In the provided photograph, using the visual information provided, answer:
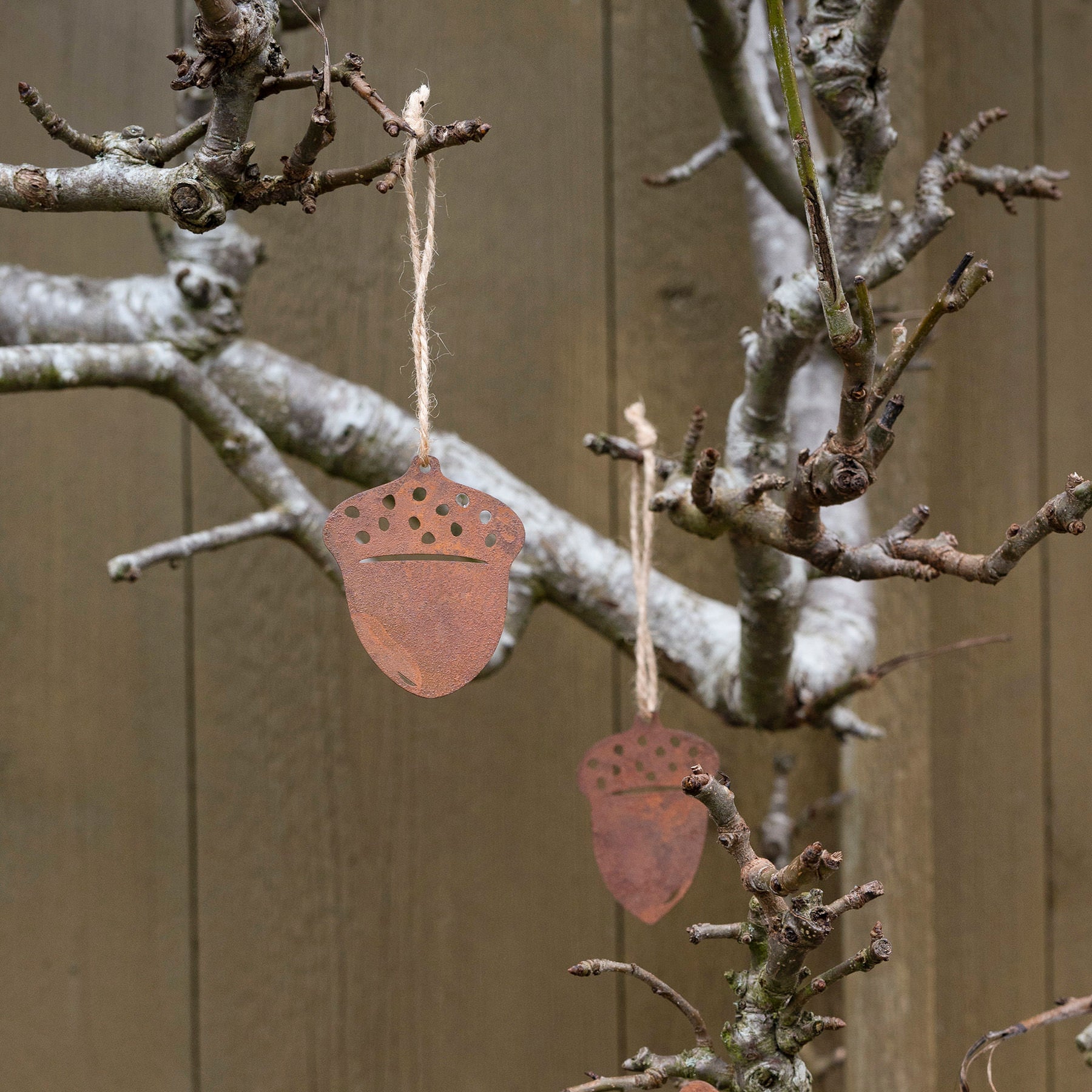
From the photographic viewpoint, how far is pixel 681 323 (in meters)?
1.01

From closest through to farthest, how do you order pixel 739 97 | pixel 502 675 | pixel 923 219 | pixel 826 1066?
pixel 923 219, pixel 739 97, pixel 826 1066, pixel 502 675

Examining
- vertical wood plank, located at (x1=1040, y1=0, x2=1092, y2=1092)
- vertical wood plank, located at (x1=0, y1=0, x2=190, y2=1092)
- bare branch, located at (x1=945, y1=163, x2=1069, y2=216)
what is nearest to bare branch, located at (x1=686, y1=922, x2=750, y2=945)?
bare branch, located at (x1=945, y1=163, x2=1069, y2=216)

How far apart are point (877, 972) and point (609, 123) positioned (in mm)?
744

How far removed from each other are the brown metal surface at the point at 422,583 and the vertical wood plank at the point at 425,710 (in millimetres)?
519

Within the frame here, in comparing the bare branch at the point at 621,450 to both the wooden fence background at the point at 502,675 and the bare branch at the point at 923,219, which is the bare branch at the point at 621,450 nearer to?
the bare branch at the point at 923,219

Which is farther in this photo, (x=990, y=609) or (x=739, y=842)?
(x=990, y=609)

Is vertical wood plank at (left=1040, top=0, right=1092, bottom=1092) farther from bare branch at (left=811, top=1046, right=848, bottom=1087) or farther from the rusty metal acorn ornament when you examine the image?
the rusty metal acorn ornament

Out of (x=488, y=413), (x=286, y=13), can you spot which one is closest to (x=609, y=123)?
(x=488, y=413)

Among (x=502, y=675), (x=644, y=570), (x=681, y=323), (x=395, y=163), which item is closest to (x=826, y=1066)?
(x=502, y=675)

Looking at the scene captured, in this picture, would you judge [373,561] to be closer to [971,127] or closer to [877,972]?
[971,127]

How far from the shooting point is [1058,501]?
14.8 inches

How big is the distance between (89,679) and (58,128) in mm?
615

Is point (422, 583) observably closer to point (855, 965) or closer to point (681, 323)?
point (855, 965)

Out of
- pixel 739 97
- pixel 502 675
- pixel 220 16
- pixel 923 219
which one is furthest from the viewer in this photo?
pixel 502 675
